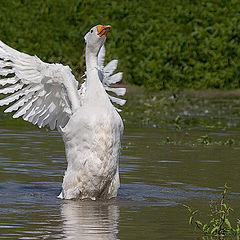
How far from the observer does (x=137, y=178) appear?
457 inches

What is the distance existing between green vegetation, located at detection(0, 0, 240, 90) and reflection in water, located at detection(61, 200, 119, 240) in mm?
15845

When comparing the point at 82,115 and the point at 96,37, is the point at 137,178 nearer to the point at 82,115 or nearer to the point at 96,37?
the point at 82,115

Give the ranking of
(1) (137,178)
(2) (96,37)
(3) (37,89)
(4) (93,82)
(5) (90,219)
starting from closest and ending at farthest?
1. (5) (90,219)
2. (4) (93,82)
3. (2) (96,37)
4. (3) (37,89)
5. (1) (137,178)

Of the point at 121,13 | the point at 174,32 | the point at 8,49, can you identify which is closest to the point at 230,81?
the point at 174,32

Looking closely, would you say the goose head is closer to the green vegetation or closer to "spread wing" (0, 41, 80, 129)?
"spread wing" (0, 41, 80, 129)

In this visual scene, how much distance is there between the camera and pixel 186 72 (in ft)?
85.4

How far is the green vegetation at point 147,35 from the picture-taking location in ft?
84.9

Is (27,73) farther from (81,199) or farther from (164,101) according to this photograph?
(164,101)

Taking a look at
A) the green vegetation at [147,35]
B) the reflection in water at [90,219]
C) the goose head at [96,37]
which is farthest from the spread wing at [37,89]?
the green vegetation at [147,35]

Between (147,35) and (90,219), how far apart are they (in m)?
19.4

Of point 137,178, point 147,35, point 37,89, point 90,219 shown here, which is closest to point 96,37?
point 37,89

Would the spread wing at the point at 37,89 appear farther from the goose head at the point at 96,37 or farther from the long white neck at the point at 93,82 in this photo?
the goose head at the point at 96,37

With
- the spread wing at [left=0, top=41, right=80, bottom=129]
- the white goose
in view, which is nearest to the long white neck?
the white goose

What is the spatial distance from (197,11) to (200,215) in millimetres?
19998
